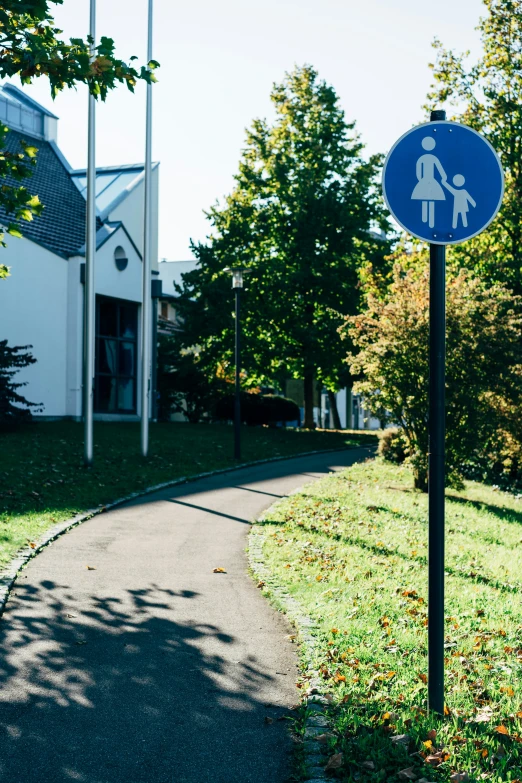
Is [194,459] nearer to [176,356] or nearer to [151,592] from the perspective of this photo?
[151,592]

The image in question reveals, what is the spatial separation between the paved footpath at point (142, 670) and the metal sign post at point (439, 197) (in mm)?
1235

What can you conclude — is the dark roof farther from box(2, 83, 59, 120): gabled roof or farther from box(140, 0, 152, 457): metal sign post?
box(140, 0, 152, 457): metal sign post

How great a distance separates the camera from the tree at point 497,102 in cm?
2441

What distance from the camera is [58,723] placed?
15.5ft

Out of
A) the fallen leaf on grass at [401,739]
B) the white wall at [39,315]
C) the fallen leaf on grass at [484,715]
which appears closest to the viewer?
the fallen leaf on grass at [401,739]

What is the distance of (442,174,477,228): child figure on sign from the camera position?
4.70 metres

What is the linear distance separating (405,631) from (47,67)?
20.0 ft

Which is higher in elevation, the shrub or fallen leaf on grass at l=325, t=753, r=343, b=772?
the shrub

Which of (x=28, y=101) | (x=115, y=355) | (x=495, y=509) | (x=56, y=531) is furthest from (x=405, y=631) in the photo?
A: (x=28, y=101)

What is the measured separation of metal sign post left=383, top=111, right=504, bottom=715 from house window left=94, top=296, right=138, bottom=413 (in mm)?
28463

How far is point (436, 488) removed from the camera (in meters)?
4.61

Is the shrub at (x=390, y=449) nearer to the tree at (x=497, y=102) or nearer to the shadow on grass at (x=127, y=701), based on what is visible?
the tree at (x=497, y=102)

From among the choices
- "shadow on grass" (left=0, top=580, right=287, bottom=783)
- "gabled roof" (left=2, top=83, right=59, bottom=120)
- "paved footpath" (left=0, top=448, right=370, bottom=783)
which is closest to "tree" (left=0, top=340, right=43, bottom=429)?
"paved footpath" (left=0, top=448, right=370, bottom=783)

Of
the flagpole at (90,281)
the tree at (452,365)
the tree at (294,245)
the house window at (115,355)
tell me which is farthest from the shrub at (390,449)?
the house window at (115,355)
